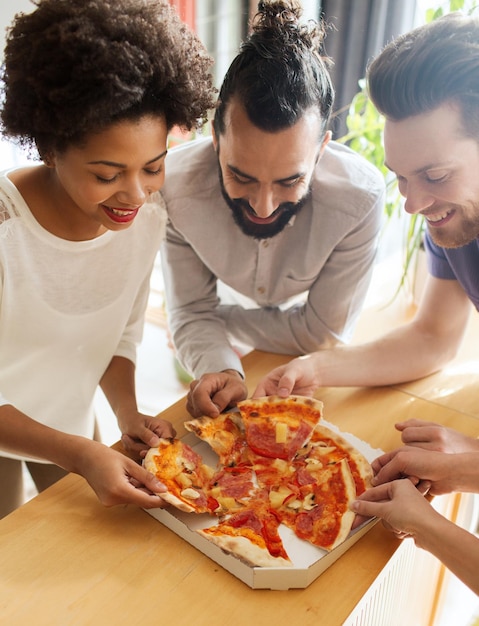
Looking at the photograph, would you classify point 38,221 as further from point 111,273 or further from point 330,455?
point 330,455

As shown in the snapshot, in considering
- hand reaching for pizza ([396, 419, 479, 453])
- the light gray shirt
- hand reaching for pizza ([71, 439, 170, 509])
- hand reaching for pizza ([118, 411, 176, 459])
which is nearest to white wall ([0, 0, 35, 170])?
the light gray shirt

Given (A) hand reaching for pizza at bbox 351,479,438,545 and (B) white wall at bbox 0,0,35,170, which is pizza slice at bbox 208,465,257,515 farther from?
(B) white wall at bbox 0,0,35,170

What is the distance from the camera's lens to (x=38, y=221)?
1324 mm

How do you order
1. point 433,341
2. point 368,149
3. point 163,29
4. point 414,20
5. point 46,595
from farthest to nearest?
point 414,20 → point 368,149 → point 433,341 → point 163,29 → point 46,595

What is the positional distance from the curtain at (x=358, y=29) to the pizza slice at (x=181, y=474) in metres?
2.03

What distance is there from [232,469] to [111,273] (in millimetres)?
525

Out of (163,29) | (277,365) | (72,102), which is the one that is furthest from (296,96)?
(277,365)

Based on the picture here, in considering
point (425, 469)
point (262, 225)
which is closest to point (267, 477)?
point (425, 469)

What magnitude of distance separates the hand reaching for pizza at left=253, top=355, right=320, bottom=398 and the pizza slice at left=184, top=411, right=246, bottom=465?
0.09 m

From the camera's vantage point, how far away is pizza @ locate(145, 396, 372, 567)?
112cm

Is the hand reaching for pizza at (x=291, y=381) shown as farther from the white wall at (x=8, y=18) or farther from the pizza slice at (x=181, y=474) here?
the white wall at (x=8, y=18)

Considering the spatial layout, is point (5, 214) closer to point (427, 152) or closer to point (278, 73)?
point (278, 73)

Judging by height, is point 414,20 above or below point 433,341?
above

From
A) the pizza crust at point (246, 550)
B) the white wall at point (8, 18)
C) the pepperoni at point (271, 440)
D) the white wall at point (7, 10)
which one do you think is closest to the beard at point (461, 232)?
the pepperoni at point (271, 440)
